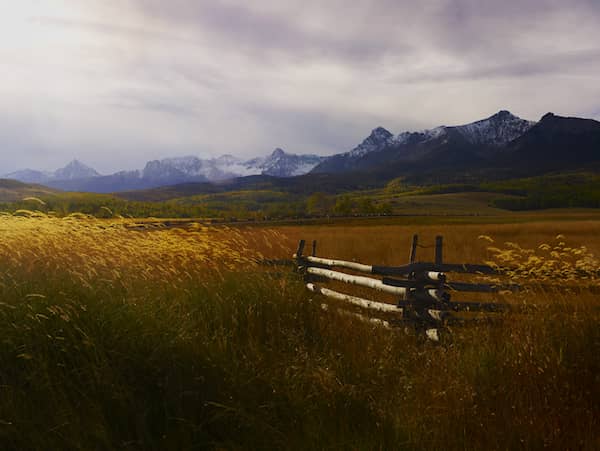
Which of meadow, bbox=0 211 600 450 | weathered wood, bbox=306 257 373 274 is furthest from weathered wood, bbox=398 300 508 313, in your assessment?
weathered wood, bbox=306 257 373 274

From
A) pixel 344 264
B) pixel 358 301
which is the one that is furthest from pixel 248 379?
pixel 344 264

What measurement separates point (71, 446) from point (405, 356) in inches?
145

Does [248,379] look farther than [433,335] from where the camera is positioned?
No

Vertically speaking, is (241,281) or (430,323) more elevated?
(241,281)

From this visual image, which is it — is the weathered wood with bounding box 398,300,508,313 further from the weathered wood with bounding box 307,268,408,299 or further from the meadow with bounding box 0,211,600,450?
the meadow with bounding box 0,211,600,450

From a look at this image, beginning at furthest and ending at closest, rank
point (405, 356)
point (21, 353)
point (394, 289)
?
point (394, 289)
point (405, 356)
point (21, 353)

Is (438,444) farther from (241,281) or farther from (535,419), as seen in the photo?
(241,281)

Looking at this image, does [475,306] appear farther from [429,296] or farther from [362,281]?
[362,281]

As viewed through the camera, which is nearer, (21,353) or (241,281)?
(21,353)

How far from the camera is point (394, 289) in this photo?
8141 millimetres

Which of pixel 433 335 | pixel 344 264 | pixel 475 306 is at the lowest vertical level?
pixel 433 335

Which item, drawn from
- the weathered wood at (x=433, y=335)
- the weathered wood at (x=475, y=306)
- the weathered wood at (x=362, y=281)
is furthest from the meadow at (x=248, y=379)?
the weathered wood at (x=362, y=281)

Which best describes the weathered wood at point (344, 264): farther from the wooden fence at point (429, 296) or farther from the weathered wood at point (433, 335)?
the weathered wood at point (433, 335)

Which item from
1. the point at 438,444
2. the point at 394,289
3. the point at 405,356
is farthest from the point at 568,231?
the point at 438,444
